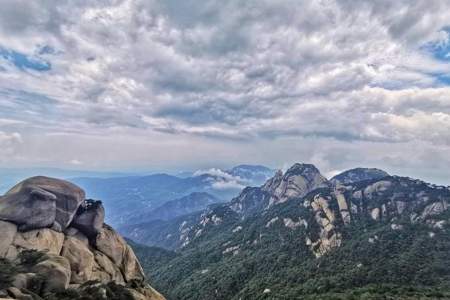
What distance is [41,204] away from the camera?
78.6 metres

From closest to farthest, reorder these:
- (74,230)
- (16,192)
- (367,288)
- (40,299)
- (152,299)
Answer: (40,299)
(152,299)
(16,192)
(74,230)
(367,288)

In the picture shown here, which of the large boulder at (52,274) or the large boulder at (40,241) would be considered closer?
the large boulder at (52,274)

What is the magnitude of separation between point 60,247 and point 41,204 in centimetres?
1050

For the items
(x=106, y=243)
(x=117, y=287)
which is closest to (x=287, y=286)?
(x=106, y=243)

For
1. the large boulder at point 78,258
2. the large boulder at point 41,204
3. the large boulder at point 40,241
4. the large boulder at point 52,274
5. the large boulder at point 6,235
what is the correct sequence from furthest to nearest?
the large boulder at point 41,204 < the large boulder at point 40,241 < the large boulder at point 6,235 < the large boulder at point 78,258 < the large boulder at point 52,274

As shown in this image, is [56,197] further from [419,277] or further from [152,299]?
[419,277]

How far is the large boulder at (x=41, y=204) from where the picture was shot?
75.7 m

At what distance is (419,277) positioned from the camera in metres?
190

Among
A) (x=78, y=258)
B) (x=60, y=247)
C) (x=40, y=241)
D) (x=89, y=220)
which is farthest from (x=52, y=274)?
(x=89, y=220)

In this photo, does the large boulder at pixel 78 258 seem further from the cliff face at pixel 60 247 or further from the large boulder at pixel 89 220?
the large boulder at pixel 89 220

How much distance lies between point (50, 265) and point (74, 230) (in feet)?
88.3

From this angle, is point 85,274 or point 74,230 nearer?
point 85,274

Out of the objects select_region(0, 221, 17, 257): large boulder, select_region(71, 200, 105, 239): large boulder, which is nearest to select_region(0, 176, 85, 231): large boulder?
select_region(0, 221, 17, 257): large boulder

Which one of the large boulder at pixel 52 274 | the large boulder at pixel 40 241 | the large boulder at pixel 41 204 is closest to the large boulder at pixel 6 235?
the large boulder at pixel 40 241
